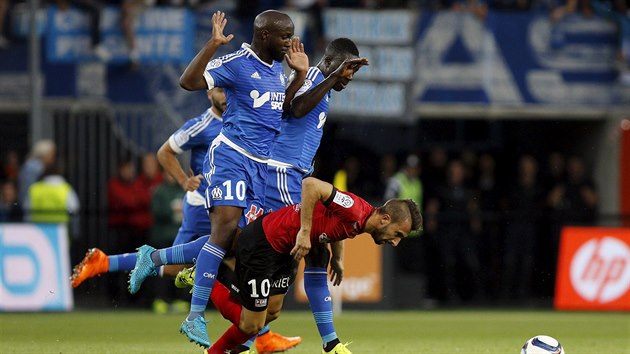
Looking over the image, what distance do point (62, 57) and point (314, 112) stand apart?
10.3 metres

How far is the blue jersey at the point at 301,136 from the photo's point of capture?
10.9 metres

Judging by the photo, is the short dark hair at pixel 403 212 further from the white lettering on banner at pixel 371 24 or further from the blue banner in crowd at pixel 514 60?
the blue banner in crowd at pixel 514 60

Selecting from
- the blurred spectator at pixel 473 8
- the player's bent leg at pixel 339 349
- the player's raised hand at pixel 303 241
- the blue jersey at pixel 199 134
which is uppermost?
the blurred spectator at pixel 473 8

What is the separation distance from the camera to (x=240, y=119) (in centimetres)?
1055

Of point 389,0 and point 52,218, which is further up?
point 389,0

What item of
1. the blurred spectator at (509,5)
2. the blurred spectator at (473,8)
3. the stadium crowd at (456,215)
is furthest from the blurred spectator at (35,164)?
the blurred spectator at (509,5)

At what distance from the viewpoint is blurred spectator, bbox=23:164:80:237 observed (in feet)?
59.7

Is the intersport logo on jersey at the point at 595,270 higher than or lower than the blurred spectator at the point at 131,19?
lower

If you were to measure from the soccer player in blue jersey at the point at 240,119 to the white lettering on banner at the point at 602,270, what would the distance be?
911 centimetres

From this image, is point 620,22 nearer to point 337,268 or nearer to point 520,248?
point 520,248

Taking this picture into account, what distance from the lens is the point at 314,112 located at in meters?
11.0

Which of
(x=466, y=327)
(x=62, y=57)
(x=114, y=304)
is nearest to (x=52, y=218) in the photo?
(x=114, y=304)

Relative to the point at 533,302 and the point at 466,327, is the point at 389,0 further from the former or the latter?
the point at 466,327

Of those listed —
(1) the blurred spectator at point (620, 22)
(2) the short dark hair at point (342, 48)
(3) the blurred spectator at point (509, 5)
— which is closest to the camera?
(2) the short dark hair at point (342, 48)
